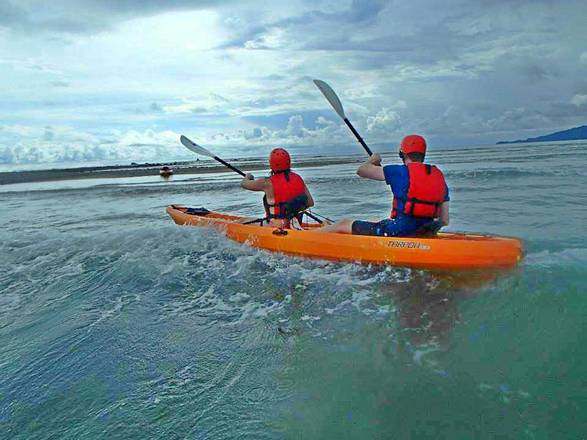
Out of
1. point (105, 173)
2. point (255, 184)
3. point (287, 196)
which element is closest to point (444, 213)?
point (287, 196)

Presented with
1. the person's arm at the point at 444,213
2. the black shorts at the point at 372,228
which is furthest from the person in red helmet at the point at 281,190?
the person's arm at the point at 444,213

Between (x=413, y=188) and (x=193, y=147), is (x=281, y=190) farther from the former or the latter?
(x=193, y=147)

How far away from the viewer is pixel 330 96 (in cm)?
932

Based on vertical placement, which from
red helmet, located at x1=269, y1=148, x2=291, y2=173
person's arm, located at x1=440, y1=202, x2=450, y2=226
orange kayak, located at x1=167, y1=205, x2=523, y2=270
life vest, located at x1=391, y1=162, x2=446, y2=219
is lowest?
orange kayak, located at x1=167, y1=205, x2=523, y2=270

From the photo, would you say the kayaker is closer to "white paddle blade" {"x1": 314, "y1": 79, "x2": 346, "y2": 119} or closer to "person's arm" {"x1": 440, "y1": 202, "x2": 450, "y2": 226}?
"person's arm" {"x1": 440, "y1": 202, "x2": 450, "y2": 226}

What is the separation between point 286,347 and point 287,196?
154 inches

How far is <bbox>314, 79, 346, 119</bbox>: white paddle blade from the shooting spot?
360 inches

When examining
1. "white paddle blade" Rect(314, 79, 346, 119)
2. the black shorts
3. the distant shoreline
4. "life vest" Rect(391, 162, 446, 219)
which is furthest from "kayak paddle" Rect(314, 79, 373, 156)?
the distant shoreline

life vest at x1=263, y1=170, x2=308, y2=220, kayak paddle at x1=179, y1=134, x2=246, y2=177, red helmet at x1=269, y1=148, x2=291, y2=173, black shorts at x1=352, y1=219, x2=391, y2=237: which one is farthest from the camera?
kayak paddle at x1=179, y1=134, x2=246, y2=177

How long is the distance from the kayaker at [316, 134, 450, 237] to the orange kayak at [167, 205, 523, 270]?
23 cm

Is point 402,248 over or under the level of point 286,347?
over

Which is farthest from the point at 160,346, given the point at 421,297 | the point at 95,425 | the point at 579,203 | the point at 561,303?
the point at 579,203

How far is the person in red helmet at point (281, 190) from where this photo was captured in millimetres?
7520

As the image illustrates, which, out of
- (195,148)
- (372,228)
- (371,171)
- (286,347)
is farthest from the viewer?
(195,148)
